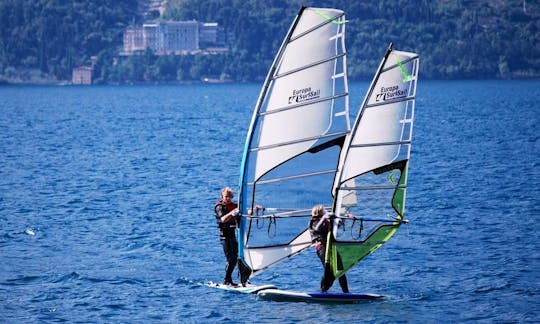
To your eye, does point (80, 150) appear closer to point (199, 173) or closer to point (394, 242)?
point (199, 173)

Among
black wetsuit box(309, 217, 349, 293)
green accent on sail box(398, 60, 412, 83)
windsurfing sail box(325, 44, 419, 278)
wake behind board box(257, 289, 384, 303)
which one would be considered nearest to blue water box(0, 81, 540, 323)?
wake behind board box(257, 289, 384, 303)

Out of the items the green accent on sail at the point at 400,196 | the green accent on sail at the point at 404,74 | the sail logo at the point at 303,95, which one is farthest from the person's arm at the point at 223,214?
the green accent on sail at the point at 404,74

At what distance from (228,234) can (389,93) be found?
170 inches

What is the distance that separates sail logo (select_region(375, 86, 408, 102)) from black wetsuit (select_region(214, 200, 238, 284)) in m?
3.66

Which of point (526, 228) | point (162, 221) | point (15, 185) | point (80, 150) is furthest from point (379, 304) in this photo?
point (80, 150)

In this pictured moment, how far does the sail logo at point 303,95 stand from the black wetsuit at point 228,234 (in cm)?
251

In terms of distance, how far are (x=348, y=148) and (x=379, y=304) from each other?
10.1ft

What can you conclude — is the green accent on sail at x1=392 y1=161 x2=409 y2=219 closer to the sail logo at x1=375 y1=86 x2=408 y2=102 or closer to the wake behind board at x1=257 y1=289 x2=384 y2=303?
the sail logo at x1=375 y1=86 x2=408 y2=102

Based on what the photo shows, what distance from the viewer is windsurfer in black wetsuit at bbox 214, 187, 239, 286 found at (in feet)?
80.1

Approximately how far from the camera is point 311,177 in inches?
974

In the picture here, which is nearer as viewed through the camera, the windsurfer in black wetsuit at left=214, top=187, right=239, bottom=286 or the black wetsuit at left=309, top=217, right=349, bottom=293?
the black wetsuit at left=309, top=217, right=349, bottom=293

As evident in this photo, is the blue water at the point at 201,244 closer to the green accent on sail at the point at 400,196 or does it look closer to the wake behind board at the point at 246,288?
the wake behind board at the point at 246,288

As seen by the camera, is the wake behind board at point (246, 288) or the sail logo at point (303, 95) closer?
the sail logo at point (303, 95)

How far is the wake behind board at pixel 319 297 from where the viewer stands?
2353 centimetres
